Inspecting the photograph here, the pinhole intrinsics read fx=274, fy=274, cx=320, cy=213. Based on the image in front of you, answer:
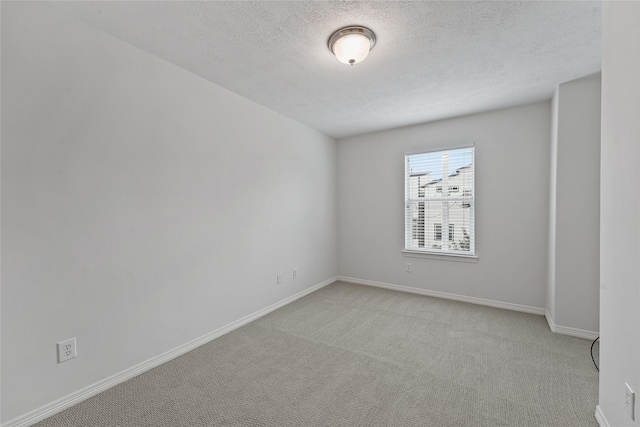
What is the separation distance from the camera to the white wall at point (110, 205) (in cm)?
159

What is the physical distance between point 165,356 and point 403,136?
388 cm

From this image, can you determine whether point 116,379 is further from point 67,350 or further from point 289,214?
point 289,214

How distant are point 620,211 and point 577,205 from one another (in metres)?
1.70

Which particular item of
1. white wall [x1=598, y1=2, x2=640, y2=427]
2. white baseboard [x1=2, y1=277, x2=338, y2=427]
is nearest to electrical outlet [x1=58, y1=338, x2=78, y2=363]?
white baseboard [x1=2, y1=277, x2=338, y2=427]

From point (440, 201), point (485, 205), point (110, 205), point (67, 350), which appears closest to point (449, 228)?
point (440, 201)

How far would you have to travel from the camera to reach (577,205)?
2.65 meters

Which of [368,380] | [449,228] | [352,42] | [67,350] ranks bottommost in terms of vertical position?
[368,380]

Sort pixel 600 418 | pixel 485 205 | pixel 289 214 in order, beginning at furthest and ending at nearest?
pixel 289 214 → pixel 485 205 → pixel 600 418

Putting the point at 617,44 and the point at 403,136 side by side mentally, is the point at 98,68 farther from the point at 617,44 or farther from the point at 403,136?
the point at 403,136

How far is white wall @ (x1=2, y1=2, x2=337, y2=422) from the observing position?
1.59 meters

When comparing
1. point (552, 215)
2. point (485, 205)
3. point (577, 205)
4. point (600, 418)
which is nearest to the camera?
point (600, 418)

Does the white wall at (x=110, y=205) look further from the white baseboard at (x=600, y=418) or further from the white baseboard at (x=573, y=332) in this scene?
the white baseboard at (x=573, y=332)

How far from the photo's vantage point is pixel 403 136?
4.07 m

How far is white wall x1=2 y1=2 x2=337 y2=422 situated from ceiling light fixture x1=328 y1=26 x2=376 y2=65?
1.38m
